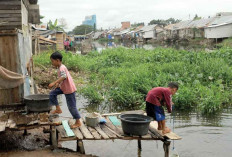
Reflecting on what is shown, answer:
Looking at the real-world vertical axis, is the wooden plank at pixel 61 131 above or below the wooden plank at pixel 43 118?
below

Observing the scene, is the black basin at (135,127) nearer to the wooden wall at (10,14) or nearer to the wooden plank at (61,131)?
the wooden plank at (61,131)

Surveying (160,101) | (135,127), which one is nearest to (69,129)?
(135,127)

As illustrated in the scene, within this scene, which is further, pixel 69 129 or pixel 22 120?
pixel 69 129

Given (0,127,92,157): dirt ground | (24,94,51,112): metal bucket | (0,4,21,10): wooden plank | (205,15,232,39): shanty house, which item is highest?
(205,15,232,39): shanty house

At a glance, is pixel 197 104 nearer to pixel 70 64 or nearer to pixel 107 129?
pixel 107 129

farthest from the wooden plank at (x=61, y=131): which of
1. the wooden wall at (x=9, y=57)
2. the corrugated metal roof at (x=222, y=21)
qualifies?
the corrugated metal roof at (x=222, y=21)

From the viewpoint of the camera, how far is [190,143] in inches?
247

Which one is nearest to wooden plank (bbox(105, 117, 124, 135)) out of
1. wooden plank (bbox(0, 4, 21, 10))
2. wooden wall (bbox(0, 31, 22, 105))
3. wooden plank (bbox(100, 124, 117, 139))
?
wooden plank (bbox(100, 124, 117, 139))

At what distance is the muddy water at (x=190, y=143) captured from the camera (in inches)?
225

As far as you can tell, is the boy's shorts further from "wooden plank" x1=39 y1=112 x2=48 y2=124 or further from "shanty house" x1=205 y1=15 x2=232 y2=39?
"shanty house" x1=205 y1=15 x2=232 y2=39

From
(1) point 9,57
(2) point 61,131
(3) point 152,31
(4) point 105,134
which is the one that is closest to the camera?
(4) point 105,134

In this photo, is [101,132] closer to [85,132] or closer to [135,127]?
[85,132]

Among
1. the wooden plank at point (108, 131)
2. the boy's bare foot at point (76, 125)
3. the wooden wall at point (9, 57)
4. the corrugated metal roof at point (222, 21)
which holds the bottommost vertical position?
the wooden plank at point (108, 131)

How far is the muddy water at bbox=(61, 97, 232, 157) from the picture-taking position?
5.72 m
